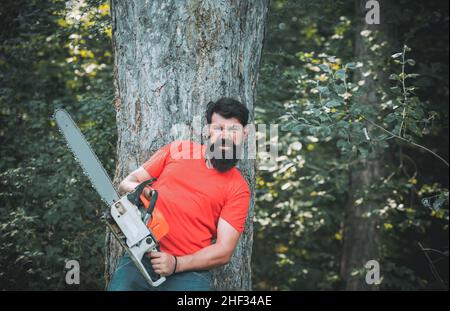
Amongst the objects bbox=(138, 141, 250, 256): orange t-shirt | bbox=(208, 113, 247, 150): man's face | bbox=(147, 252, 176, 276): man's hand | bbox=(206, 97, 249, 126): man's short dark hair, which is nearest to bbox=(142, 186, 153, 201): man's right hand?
bbox=(138, 141, 250, 256): orange t-shirt

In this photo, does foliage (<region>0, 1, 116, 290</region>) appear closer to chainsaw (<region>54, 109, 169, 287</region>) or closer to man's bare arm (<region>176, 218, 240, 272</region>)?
chainsaw (<region>54, 109, 169, 287</region>)

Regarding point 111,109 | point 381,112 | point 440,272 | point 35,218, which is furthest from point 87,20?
Answer: point 440,272

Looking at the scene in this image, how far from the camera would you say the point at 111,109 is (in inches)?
176

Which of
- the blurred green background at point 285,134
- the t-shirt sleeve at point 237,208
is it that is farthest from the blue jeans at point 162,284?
the blurred green background at point 285,134

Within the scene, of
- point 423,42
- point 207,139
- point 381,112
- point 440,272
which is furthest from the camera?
point 440,272

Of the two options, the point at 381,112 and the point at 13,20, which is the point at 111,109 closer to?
the point at 13,20

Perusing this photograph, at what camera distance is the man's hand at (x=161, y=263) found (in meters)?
2.37

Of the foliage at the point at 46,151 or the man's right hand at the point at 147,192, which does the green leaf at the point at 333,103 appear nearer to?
the man's right hand at the point at 147,192

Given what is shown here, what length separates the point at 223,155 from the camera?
261 centimetres

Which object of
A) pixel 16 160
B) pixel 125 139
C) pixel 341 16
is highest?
pixel 341 16

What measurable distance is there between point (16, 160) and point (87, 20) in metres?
1.59

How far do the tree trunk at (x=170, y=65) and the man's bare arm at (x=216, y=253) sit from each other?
637mm

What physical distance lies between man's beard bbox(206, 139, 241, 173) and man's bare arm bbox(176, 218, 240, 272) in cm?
31

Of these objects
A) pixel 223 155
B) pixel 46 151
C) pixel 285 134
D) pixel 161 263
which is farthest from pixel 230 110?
pixel 285 134
